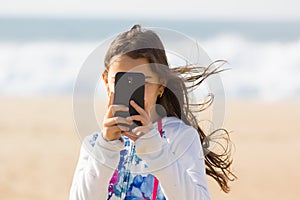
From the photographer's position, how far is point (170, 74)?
3.50 metres

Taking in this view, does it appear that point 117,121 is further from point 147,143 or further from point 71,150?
point 71,150

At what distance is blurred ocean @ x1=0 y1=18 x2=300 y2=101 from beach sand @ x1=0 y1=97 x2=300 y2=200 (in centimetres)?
183

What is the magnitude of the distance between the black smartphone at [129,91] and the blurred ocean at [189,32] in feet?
43.9

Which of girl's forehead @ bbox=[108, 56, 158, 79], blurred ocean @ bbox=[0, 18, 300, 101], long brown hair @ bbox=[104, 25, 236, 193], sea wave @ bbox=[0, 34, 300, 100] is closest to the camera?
girl's forehead @ bbox=[108, 56, 158, 79]

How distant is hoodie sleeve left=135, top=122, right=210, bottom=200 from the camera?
3.06 m

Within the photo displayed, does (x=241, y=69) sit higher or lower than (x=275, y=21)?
lower

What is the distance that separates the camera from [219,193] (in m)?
8.52

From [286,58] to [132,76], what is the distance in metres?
18.9

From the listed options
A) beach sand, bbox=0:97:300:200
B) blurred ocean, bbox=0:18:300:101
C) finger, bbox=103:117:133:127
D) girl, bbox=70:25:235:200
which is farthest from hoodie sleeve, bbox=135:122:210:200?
blurred ocean, bbox=0:18:300:101

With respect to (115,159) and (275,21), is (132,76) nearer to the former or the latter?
(115,159)

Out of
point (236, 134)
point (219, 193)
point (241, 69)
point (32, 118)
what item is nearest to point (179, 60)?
A: point (219, 193)

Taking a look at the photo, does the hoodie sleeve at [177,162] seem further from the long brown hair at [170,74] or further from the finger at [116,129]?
the long brown hair at [170,74]

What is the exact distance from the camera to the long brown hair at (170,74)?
11.0 feet

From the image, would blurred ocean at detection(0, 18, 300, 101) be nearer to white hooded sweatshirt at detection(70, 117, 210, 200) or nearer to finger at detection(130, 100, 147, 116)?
white hooded sweatshirt at detection(70, 117, 210, 200)
